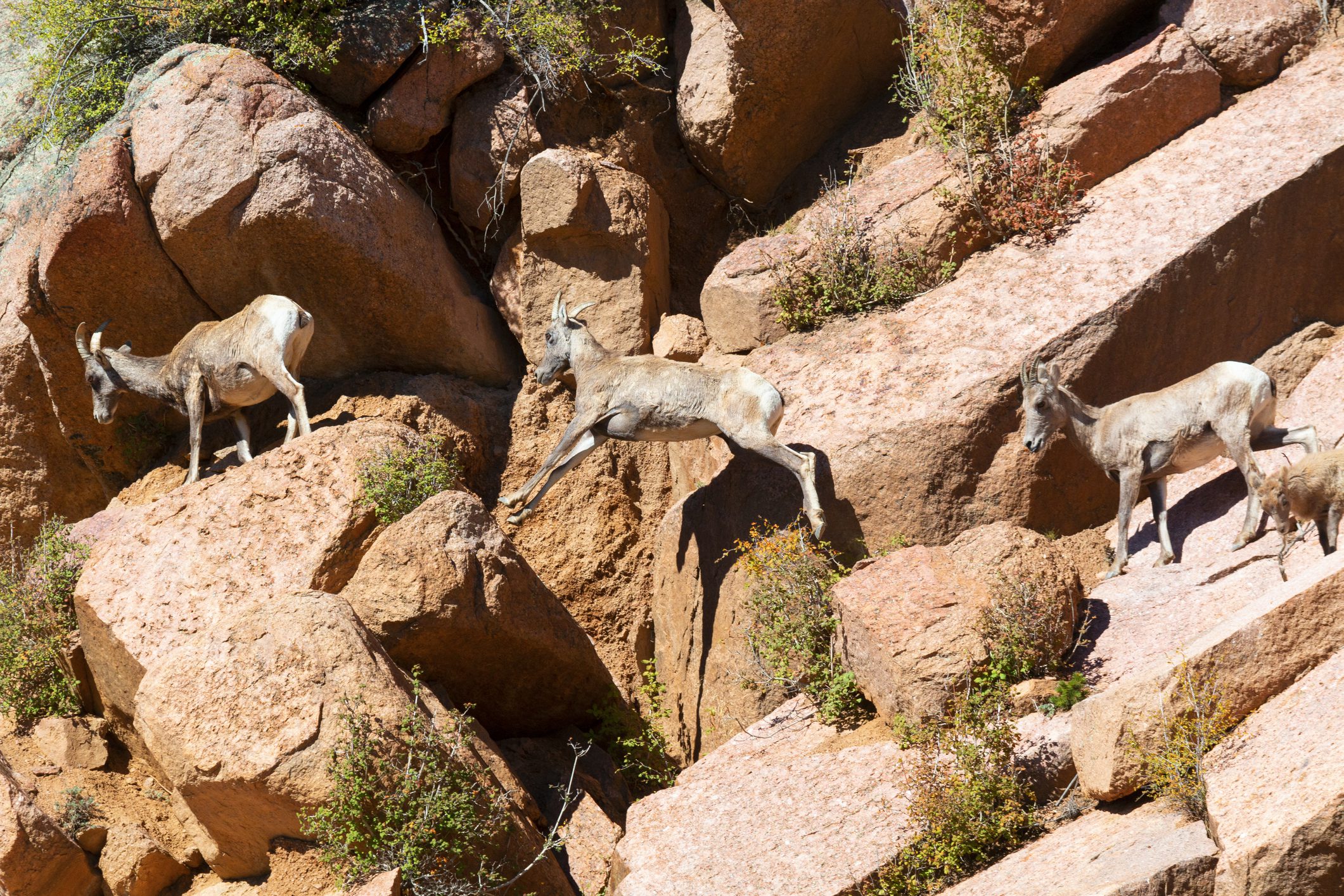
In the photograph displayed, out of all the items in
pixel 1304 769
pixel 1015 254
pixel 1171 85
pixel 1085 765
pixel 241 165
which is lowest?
pixel 1085 765

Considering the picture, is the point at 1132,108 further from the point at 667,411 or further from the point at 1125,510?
the point at 667,411

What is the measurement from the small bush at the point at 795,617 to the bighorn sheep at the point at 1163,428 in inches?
76.7

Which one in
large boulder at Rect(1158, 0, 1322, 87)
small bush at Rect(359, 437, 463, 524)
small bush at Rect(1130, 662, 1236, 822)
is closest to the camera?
small bush at Rect(1130, 662, 1236, 822)

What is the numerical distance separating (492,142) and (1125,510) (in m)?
7.61

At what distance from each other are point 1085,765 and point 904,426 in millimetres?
3709

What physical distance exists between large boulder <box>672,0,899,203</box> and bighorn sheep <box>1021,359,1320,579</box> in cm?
525

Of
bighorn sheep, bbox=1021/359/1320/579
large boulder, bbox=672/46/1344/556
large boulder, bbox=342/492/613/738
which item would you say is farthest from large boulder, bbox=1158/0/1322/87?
large boulder, bbox=342/492/613/738

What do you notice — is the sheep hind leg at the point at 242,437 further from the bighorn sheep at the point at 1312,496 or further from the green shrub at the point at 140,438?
the bighorn sheep at the point at 1312,496

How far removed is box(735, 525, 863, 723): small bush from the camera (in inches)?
355

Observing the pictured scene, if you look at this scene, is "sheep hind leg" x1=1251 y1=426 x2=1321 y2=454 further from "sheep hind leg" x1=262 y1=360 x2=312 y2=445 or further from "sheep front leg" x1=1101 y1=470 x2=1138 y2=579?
"sheep hind leg" x1=262 y1=360 x2=312 y2=445

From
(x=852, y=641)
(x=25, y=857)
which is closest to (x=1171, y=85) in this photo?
(x=852, y=641)

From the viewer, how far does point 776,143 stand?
1405cm

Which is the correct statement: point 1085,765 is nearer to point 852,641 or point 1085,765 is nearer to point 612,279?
point 852,641

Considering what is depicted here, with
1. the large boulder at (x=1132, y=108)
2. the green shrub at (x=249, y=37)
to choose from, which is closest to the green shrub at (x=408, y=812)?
the green shrub at (x=249, y=37)
